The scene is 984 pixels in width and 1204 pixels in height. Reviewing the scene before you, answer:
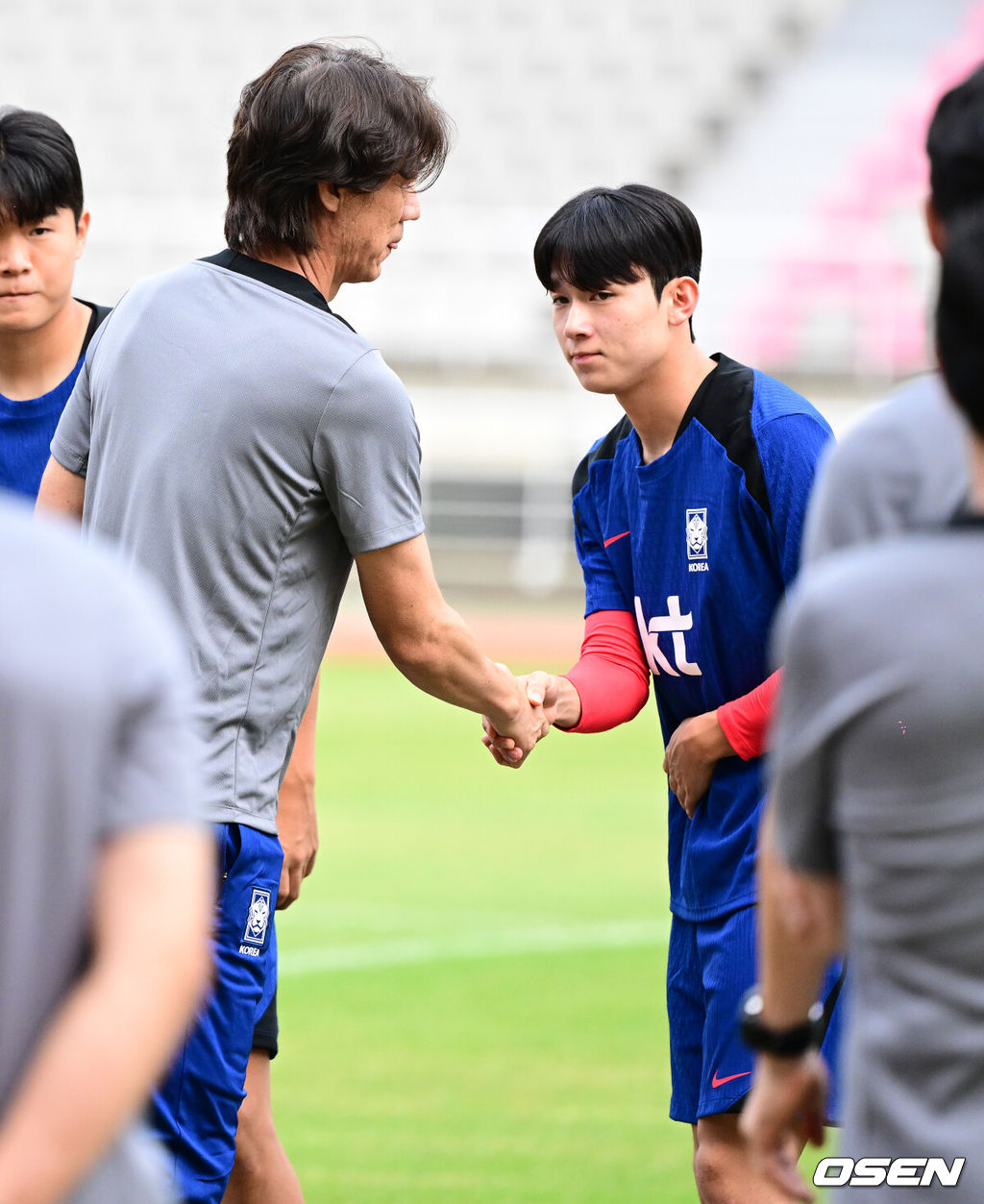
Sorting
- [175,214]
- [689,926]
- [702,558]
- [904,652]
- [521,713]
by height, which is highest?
[904,652]

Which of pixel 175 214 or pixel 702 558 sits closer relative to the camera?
pixel 702 558

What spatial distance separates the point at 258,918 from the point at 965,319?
6.26 feet

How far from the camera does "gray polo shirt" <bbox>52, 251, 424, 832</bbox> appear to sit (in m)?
3.02

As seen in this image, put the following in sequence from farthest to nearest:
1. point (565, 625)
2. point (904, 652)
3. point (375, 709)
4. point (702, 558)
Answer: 1. point (565, 625)
2. point (375, 709)
3. point (702, 558)
4. point (904, 652)

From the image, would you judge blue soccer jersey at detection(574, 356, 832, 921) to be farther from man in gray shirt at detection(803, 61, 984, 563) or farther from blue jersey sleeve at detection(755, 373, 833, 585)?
man in gray shirt at detection(803, 61, 984, 563)

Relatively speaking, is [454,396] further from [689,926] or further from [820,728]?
[820,728]

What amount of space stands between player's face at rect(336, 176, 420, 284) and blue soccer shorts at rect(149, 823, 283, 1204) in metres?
1.02

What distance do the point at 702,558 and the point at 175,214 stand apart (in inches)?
906

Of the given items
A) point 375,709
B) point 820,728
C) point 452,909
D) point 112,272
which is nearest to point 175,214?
point 112,272

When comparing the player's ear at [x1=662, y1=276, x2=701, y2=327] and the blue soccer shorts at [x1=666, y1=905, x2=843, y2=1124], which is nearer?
the blue soccer shorts at [x1=666, y1=905, x2=843, y2=1124]

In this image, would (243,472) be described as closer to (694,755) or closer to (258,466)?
(258,466)

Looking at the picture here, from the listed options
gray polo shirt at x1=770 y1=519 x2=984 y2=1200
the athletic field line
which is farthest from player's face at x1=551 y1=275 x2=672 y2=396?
the athletic field line

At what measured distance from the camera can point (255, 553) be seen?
120 inches

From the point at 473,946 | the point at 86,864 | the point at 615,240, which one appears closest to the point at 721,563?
the point at 615,240
